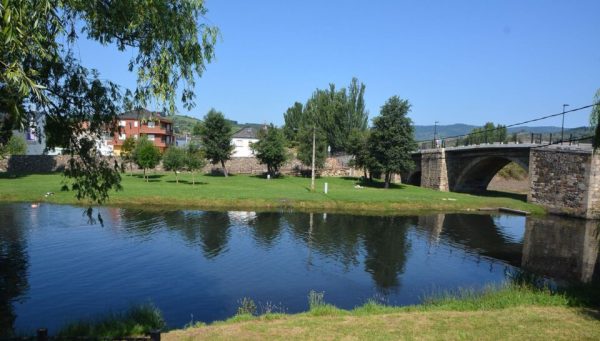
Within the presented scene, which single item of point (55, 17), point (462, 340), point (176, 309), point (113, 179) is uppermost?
point (55, 17)

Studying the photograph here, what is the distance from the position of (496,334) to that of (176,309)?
10.6 meters

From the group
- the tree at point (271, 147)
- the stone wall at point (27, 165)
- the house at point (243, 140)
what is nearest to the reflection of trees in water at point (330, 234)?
the tree at point (271, 147)

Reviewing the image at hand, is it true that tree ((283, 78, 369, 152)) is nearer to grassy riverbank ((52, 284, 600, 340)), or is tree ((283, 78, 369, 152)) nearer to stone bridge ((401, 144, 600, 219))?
stone bridge ((401, 144, 600, 219))

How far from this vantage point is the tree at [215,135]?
64.9 metres

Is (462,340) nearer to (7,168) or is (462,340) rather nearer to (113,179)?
A: (113,179)

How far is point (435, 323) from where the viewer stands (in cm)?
1215

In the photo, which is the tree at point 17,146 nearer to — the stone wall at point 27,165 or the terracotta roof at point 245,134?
the stone wall at point 27,165

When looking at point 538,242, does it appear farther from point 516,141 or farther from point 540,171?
point 516,141

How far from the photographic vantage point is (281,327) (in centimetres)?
1226

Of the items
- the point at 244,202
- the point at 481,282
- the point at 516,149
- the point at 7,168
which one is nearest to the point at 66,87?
the point at 481,282

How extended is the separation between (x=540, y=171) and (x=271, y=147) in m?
34.0

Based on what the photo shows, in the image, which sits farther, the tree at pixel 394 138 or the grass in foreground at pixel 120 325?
the tree at pixel 394 138

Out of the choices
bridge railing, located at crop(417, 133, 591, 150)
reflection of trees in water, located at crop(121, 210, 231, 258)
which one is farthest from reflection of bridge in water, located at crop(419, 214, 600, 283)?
reflection of trees in water, located at crop(121, 210, 231, 258)

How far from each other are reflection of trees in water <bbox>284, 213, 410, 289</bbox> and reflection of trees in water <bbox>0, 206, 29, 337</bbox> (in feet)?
45.4
